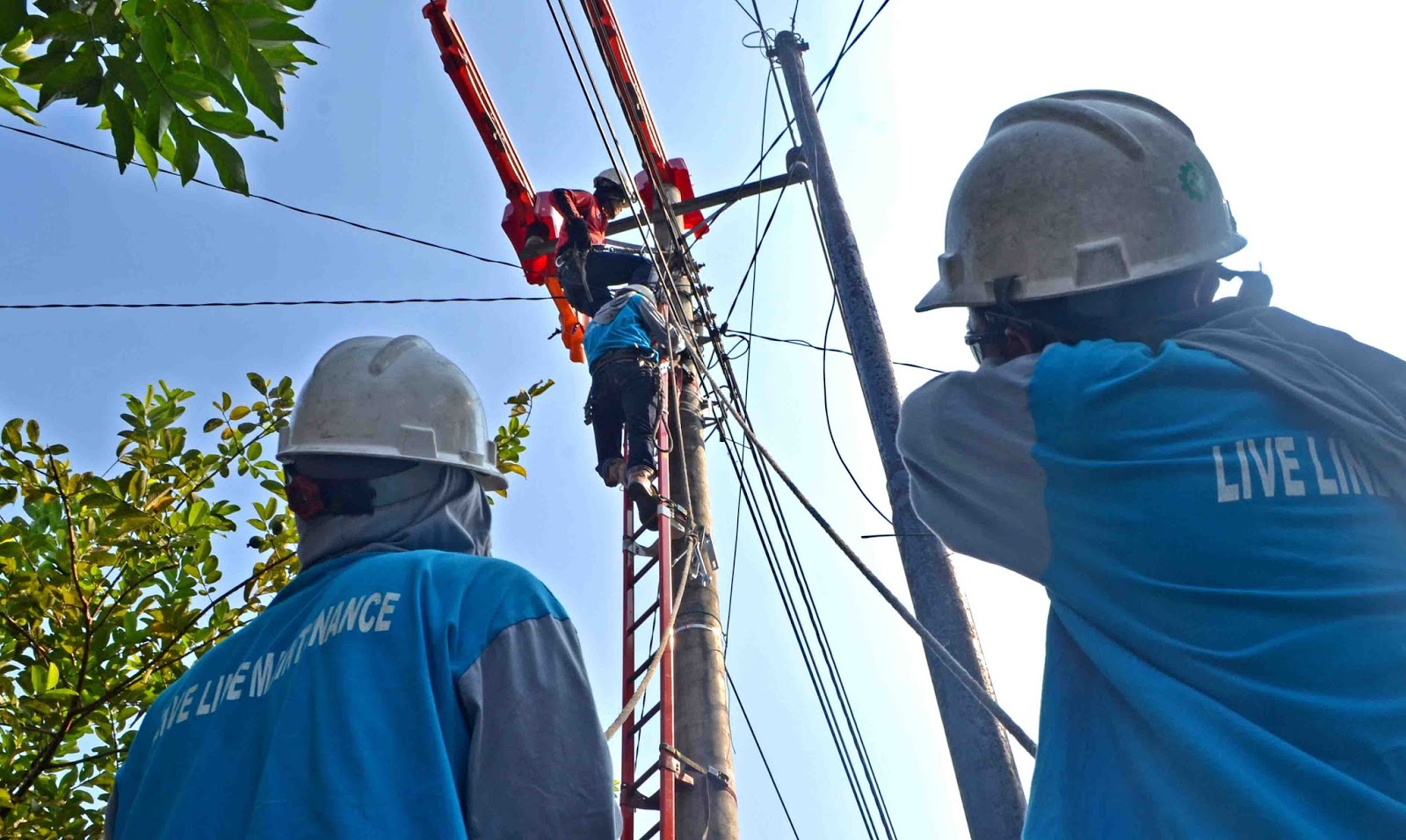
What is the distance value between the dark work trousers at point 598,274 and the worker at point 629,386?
223 mm

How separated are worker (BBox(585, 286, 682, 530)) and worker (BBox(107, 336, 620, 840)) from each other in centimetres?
354

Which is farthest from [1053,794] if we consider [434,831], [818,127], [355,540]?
[818,127]

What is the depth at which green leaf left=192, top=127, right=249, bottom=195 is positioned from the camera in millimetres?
2637

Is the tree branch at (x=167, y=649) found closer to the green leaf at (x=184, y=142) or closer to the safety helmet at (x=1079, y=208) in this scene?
the green leaf at (x=184, y=142)

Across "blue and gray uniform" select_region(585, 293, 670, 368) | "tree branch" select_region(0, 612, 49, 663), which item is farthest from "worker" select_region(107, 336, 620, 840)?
"blue and gray uniform" select_region(585, 293, 670, 368)

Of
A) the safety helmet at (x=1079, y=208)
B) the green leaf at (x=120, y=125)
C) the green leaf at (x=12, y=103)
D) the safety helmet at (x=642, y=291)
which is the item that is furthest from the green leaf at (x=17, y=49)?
the safety helmet at (x=642, y=291)

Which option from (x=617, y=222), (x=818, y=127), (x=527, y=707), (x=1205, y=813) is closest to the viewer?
(x=1205, y=813)

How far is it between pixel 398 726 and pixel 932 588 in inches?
82.0

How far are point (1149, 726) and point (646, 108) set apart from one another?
6762 millimetres

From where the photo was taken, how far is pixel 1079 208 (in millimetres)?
2266

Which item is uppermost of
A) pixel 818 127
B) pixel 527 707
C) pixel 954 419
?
pixel 818 127

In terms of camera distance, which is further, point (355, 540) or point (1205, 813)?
point (355, 540)

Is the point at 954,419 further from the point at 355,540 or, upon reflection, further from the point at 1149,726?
the point at 355,540

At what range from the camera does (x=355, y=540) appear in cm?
234
